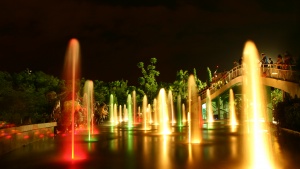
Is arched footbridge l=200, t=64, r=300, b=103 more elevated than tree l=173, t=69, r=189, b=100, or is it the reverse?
tree l=173, t=69, r=189, b=100

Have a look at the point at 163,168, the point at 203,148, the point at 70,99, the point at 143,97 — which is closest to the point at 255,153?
the point at 203,148

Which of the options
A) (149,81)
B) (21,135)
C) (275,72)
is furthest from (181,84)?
(21,135)

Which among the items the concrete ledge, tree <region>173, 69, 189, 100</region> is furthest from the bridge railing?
tree <region>173, 69, 189, 100</region>

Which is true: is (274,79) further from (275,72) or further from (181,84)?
(181,84)

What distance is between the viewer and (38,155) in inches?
501

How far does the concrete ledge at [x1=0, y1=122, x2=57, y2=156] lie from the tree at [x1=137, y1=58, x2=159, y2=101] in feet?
134

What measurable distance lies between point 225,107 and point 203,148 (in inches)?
1578

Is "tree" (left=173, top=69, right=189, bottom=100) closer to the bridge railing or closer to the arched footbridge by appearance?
the arched footbridge

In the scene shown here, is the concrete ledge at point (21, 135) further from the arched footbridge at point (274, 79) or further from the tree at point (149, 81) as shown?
the tree at point (149, 81)

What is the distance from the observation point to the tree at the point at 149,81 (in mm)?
61791

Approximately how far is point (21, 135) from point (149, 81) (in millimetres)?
47120

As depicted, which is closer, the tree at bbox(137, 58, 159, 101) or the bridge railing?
the bridge railing

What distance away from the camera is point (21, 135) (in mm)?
15656

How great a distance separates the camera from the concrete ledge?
13411 millimetres
